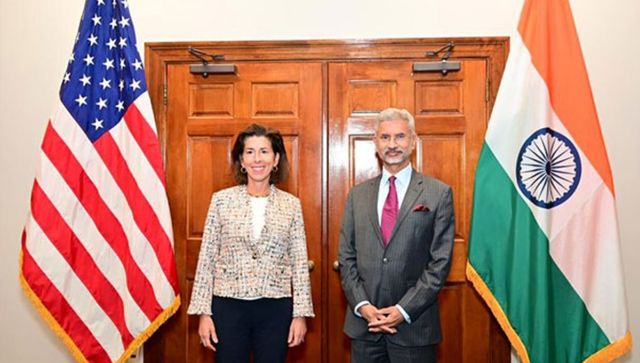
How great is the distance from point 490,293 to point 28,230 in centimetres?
201

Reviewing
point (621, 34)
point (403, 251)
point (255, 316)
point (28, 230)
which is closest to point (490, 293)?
point (403, 251)

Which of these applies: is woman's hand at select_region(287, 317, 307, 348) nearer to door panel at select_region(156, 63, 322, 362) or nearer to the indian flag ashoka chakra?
door panel at select_region(156, 63, 322, 362)

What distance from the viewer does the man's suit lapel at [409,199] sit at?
1998 mm

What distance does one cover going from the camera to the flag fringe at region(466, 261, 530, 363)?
2.15 m

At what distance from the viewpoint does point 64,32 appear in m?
2.70

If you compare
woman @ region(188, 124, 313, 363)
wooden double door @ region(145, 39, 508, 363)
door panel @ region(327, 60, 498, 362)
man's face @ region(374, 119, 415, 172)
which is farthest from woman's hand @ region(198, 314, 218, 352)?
man's face @ region(374, 119, 415, 172)

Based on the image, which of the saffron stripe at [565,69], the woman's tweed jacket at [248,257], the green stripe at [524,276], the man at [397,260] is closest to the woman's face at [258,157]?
the woman's tweed jacket at [248,257]

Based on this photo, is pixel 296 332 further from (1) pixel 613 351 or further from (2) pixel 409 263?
(1) pixel 613 351

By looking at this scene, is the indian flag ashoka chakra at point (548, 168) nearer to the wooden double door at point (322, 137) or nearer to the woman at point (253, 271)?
the wooden double door at point (322, 137)

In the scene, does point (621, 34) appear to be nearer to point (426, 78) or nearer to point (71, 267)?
point (426, 78)

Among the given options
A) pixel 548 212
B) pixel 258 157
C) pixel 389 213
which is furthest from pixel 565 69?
pixel 258 157

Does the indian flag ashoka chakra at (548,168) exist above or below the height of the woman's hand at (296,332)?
above

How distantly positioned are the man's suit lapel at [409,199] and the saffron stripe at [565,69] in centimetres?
70

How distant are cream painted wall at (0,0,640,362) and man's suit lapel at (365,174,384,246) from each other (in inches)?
35.0
